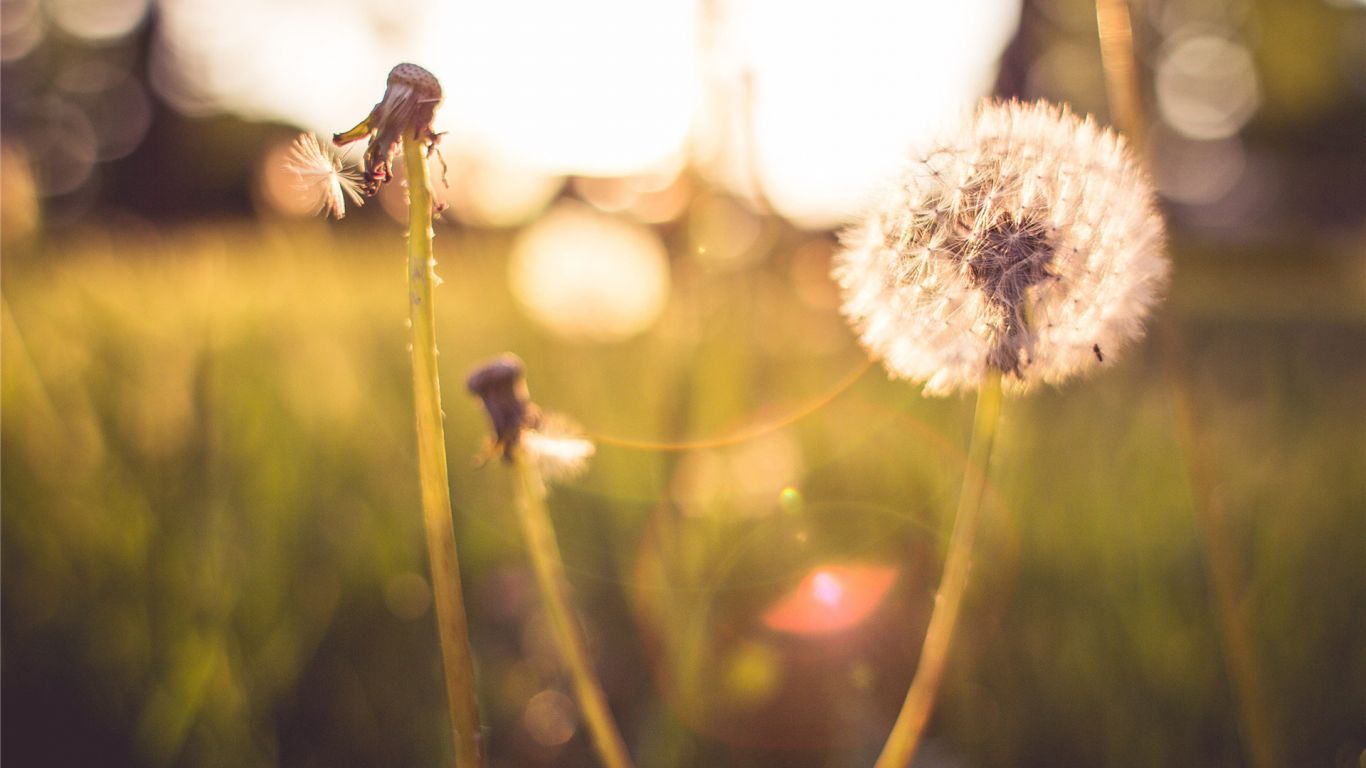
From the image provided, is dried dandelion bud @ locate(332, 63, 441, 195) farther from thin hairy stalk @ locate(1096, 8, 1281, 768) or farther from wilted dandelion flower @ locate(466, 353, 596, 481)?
thin hairy stalk @ locate(1096, 8, 1281, 768)

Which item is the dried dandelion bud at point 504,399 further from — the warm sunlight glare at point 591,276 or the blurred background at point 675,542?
the warm sunlight glare at point 591,276

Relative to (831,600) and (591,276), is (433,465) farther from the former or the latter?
(591,276)

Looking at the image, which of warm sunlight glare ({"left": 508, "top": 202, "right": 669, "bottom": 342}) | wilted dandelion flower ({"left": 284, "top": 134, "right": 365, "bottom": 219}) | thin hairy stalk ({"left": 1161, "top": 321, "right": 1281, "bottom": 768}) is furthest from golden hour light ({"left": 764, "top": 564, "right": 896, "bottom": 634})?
warm sunlight glare ({"left": 508, "top": 202, "right": 669, "bottom": 342})

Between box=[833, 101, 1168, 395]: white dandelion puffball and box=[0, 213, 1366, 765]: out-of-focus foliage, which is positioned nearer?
box=[833, 101, 1168, 395]: white dandelion puffball

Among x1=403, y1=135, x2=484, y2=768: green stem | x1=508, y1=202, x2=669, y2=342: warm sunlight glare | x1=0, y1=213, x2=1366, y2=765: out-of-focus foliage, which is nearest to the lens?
x1=403, y1=135, x2=484, y2=768: green stem

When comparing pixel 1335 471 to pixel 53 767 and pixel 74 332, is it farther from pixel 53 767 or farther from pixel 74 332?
pixel 74 332

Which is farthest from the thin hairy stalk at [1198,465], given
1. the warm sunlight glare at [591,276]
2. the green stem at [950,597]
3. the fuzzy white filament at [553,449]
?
the warm sunlight glare at [591,276]

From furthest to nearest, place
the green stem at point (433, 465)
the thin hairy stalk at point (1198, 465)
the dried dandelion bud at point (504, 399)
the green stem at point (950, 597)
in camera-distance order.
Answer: the thin hairy stalk at point (1198, 465) < the dried dandelion bud at point (504, 399) < the green stem at point (950, 597) < the green stem at point (433, 465)
